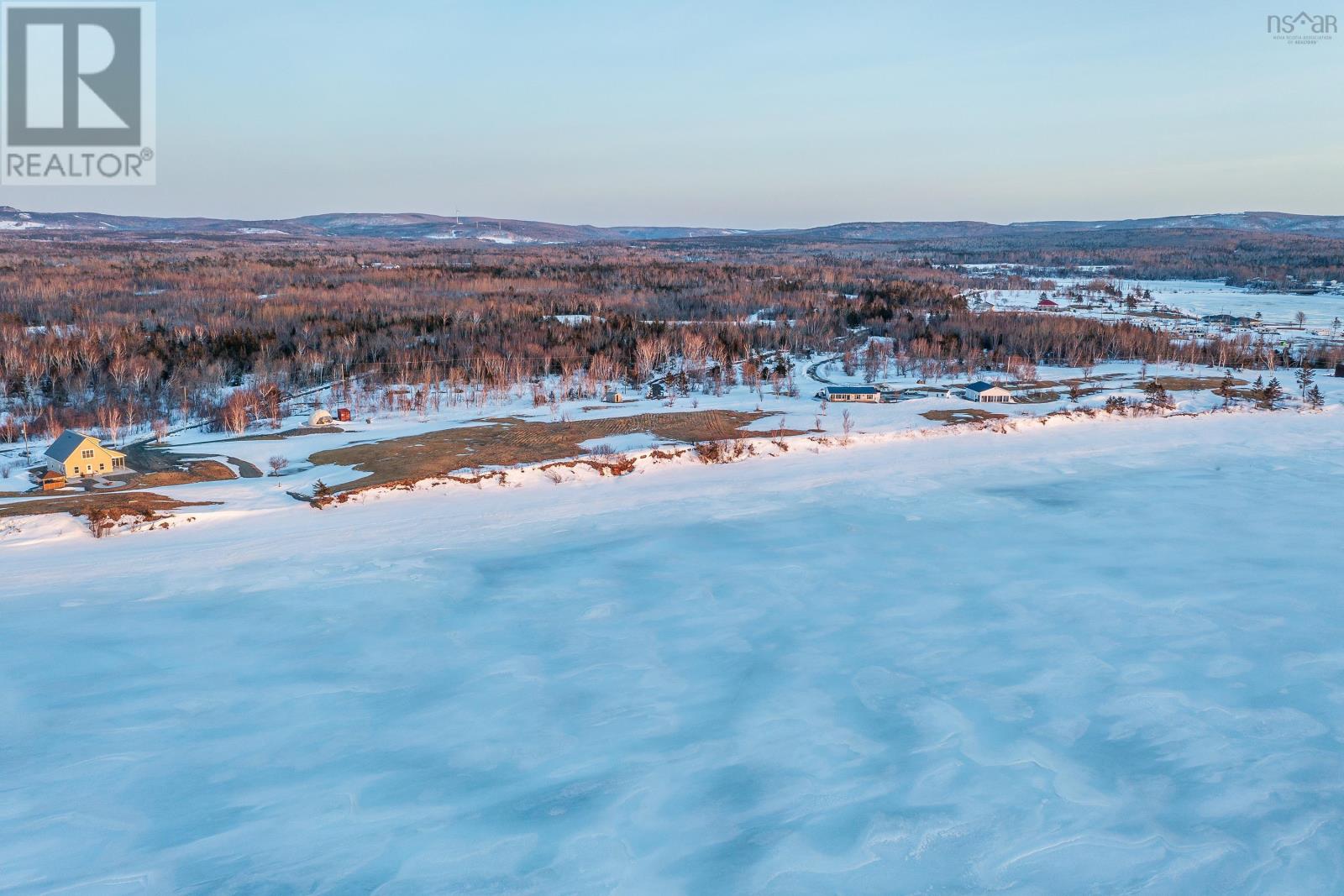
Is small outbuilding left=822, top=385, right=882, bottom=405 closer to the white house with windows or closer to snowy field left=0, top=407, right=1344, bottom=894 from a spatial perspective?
the white house with windows

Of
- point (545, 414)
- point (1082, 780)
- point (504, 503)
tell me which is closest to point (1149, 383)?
point (545, 414)

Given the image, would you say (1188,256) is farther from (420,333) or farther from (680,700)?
(680,700)

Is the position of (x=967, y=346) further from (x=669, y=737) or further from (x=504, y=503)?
(x=669, y=737)

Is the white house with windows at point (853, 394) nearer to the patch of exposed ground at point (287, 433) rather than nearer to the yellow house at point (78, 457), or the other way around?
the patch of exposed ground at point (287, 433)

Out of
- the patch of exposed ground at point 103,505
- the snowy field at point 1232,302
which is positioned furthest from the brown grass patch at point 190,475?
the snowy field at point 1232,302

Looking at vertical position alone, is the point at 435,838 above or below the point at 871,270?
below
